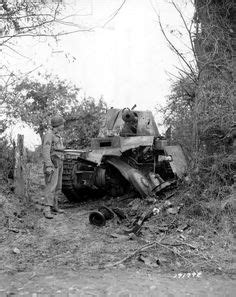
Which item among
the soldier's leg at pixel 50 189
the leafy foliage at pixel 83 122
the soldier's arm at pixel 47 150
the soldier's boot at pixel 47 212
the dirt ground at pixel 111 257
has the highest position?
the leafy foliage at pixel 83 122

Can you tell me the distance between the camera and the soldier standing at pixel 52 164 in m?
9.45

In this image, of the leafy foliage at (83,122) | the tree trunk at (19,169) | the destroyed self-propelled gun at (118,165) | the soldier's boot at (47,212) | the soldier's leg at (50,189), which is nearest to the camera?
the soldier's boot at (47,212)

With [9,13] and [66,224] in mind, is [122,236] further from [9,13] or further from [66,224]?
[9,13]

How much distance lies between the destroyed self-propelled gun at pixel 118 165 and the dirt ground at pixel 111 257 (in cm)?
188

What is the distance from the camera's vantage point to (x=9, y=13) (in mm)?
8570

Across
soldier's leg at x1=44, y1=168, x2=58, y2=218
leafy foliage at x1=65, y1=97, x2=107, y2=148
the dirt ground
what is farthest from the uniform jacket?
leafy foliage at x1=65, y1=97, x2=107, y2=148

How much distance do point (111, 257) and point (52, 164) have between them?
3617 mm

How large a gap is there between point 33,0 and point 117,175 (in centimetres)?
454

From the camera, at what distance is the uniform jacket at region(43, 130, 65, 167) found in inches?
372

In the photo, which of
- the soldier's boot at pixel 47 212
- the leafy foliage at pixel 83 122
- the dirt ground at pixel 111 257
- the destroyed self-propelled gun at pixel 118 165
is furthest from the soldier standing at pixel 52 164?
the leafy foliage at pixel 83 122

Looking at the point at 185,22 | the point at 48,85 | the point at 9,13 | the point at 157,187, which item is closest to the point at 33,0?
the point at 9,13

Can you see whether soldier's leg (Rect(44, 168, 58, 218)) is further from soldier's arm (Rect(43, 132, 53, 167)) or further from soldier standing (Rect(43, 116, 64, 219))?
soldier's arm (Rect(43, 132, 53, 167))

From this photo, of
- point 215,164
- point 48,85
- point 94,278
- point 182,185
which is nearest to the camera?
point 94,278

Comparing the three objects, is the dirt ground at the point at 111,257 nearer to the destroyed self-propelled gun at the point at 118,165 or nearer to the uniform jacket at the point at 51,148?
the uniform jacket at the point at 51,148
